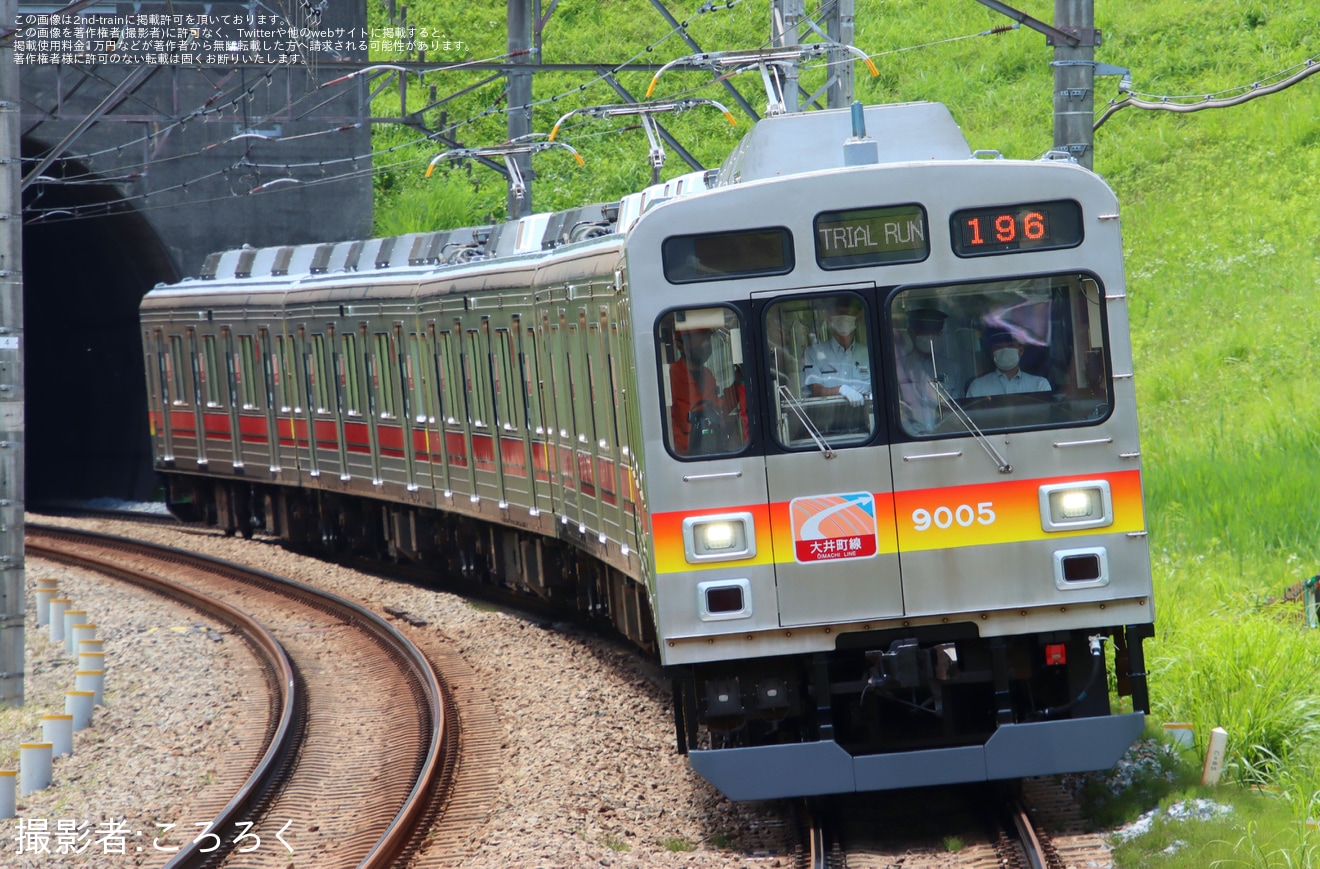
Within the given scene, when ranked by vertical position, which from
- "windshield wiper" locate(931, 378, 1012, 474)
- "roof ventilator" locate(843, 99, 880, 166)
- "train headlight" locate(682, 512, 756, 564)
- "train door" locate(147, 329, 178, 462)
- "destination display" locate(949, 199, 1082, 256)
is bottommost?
"train headlight" locate(682, 512, 756, 564)

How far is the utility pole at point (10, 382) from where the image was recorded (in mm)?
12477

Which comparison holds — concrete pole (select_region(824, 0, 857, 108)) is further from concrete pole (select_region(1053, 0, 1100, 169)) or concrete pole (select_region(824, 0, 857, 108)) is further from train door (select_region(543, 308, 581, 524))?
train door (select_region(543, 308, 581, 524))

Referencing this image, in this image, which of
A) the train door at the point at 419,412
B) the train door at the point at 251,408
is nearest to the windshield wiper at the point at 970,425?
the train door at the point at 419,412

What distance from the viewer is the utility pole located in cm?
1248

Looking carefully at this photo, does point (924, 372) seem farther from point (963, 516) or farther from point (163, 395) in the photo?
point (163, 395)

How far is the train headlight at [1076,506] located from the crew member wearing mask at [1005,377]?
434 millimetres

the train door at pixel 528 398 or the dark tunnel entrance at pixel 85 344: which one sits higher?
the dark tunnel entrance at pixel 85 344

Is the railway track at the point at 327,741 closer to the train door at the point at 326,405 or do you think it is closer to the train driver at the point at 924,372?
the train door at the point at 326,405

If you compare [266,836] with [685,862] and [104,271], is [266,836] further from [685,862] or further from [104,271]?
[104,271]

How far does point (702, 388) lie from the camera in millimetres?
7711

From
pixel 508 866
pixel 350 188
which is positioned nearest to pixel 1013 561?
pixel 508 866

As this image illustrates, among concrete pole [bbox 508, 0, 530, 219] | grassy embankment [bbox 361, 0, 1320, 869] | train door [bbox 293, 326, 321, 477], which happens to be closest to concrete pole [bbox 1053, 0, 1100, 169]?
grassy embankment [bbox 361, 0, 1320, 869]

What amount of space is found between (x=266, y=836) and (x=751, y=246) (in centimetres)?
399

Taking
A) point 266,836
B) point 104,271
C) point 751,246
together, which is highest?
point 104,271
